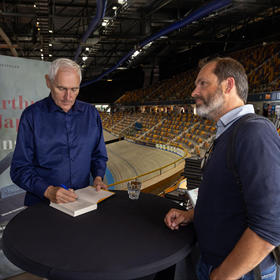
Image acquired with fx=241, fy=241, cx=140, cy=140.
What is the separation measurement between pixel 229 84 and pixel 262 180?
51 cm

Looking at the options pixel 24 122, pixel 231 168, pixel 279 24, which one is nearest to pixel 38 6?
pixel 24 122

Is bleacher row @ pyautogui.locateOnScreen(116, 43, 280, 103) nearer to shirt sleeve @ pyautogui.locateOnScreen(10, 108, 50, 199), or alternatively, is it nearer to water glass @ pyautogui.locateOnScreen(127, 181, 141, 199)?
water glass @ pyautogui.locateOnScreen(127, 181, 141, 199)

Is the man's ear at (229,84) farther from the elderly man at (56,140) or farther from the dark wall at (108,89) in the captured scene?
the dark wall at (108,89)

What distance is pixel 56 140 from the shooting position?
1623 millimetres

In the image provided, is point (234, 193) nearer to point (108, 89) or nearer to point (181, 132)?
point (181, 132)

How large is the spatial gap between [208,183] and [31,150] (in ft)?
3.76

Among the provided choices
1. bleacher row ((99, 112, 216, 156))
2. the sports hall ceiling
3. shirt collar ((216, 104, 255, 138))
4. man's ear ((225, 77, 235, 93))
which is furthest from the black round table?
bleacher row ((99, 112, 216, 156))

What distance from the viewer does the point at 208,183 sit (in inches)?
42.4

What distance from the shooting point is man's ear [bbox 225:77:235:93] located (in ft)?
3.81

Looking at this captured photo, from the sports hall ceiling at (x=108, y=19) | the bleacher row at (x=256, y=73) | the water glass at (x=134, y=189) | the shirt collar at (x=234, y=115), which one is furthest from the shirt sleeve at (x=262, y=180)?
the bleacher row at (x=256, y=73)

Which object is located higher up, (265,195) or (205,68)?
(205,68)

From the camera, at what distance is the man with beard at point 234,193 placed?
2.89 ft

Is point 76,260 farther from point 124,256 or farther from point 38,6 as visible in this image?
point 38,6

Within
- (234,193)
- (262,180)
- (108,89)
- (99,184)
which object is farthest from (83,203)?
(108,89)
